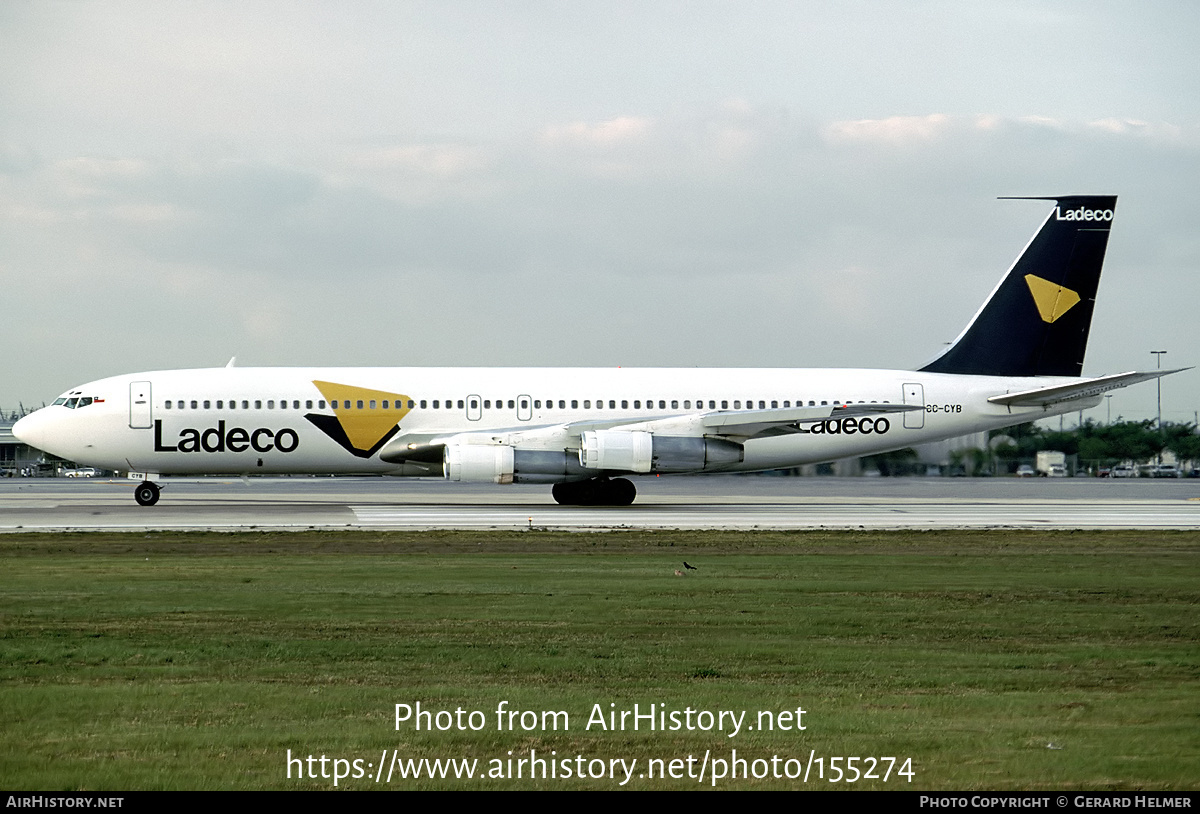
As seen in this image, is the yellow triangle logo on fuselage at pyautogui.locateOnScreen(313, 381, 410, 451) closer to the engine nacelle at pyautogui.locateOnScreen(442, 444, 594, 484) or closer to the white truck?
the engine nacelle at pyautogui.locateOnScreen(442, 444, 594, 484)

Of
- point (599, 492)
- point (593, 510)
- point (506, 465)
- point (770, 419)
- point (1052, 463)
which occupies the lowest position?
point (1052, 463)

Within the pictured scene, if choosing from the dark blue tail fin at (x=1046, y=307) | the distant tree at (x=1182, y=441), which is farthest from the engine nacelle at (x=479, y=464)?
the distant tree at (x=1182, y=441)

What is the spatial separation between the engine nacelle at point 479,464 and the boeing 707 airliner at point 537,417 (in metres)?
0.04

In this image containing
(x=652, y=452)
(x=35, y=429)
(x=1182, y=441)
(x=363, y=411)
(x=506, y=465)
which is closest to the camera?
(x=506, y=465)

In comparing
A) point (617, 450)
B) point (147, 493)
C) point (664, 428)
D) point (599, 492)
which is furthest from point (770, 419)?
point (147, 493)

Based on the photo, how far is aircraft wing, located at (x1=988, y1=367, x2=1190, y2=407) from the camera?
34031mm

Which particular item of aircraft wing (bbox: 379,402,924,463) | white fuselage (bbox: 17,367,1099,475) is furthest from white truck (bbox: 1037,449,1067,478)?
aircraft wing (bbox: 379,402,924,463)

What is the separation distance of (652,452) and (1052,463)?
5356 cm

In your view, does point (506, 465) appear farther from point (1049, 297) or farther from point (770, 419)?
point (1049, 297)

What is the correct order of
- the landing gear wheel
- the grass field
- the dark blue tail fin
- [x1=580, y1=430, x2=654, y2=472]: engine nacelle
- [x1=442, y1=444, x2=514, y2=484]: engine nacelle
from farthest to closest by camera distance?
the dark blue tail fin → the landing gear wheel → [x1=580, y1=430, x2=654, y2=472]: engine nacelle → [x1=442, y1=444, x2=514, y2=484]: engine nacelle → the grass field

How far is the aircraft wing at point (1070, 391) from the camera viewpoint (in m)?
34.0

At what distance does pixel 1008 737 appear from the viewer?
25.7 feet

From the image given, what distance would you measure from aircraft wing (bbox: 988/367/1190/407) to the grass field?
681 inches

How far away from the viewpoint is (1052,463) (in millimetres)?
79188
